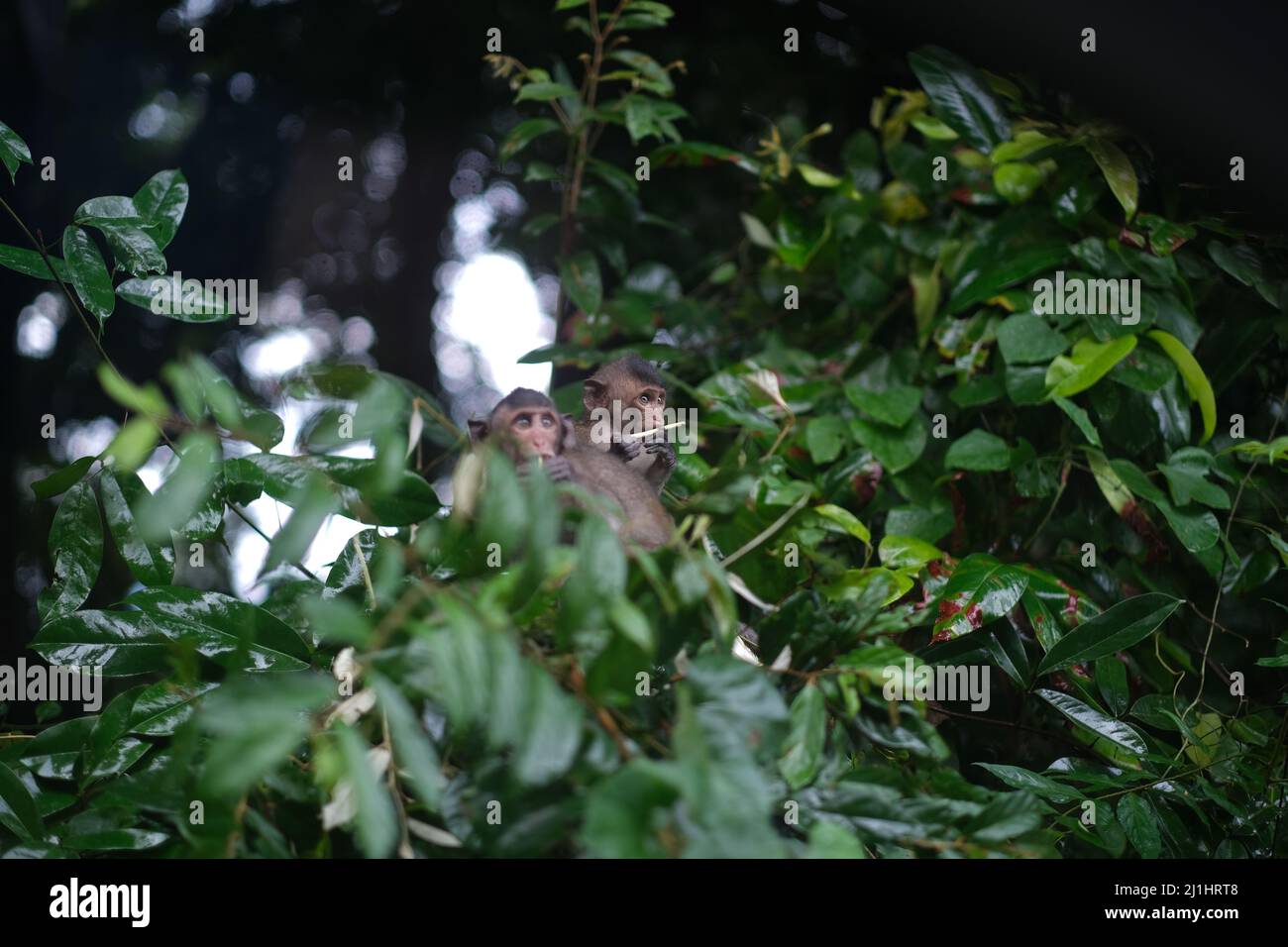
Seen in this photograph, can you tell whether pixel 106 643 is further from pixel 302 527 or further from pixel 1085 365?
pixel 1085 365

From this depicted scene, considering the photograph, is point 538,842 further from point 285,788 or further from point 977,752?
point 977,752

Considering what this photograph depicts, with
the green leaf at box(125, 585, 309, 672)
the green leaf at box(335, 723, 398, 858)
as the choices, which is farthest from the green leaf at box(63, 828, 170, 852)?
the green leaf at box(335, 723, 398, 858)

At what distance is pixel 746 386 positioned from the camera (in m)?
2.39

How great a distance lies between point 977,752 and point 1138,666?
41cm

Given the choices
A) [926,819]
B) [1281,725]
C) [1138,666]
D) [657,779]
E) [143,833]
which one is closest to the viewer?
[657,779]

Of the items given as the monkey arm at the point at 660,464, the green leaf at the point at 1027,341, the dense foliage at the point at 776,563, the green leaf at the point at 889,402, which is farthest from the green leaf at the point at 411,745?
the green leaf at the point at 1027,341

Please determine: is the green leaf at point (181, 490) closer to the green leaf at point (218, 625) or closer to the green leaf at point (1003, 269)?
the green leaf at point (218, 625)

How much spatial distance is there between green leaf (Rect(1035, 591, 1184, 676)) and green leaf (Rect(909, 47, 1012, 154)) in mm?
1282

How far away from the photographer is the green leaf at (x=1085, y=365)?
7.56 ft

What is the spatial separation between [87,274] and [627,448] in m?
0.99

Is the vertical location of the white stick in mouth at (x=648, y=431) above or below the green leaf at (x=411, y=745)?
above

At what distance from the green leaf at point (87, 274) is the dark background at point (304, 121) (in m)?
1.85

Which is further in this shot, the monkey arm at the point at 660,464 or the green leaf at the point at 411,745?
the monkey arm at the point at 660,464

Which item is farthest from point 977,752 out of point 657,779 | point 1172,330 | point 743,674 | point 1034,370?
point 657,779
